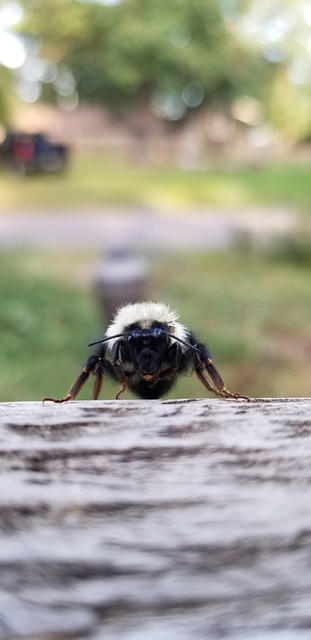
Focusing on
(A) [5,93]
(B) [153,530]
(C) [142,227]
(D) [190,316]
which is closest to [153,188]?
(A) [5,93]

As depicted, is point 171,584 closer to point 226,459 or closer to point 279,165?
point 226,459

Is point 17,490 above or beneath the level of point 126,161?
beneath

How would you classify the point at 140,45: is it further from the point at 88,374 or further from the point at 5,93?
the point at 88,374

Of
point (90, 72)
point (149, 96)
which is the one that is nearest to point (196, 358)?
point (90, 72)

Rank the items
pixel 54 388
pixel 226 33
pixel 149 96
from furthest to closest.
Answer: pixel 149 96, pixel 226 33, pixel 54 388

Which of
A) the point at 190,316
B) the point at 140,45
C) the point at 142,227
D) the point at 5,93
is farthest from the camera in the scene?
Result: the point at 140,45

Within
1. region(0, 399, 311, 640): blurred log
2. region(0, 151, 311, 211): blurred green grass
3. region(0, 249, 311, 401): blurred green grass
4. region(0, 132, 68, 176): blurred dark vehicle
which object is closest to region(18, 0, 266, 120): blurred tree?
region(0, 151, 311, 211): blurred green grass
